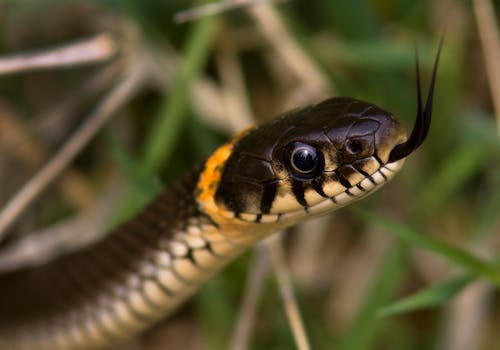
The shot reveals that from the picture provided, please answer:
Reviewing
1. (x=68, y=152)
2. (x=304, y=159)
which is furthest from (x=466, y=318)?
(x=68, y=152)

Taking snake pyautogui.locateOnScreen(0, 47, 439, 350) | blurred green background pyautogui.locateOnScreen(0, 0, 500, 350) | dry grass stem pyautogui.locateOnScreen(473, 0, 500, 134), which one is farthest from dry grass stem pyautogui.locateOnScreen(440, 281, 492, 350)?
snake pyautogui.locateOnScreen(0, 47, 439, 350)

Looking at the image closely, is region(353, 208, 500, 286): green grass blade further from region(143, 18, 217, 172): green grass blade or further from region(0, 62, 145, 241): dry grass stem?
region(0, 62, 145, 241): dry grass stem

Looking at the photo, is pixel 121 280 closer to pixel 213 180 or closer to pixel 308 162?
pixel 213 180

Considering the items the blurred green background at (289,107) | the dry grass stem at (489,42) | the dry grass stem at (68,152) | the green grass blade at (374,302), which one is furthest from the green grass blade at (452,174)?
the dry grass stem at (68,152)

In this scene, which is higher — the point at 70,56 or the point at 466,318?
the point at 70,56

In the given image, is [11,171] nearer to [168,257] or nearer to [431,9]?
[168,257]

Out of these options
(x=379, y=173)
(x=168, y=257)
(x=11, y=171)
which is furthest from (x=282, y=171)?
(x=11, y=171)
